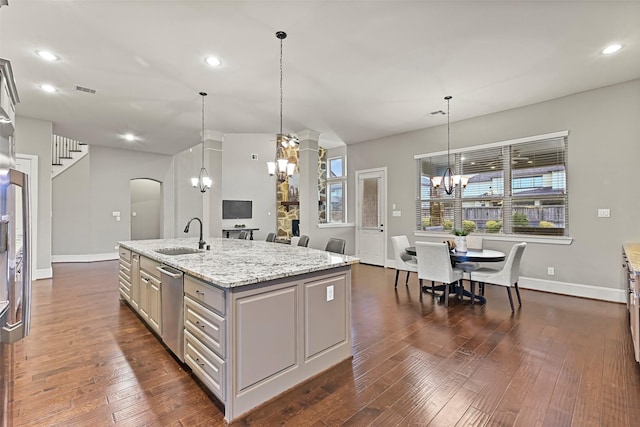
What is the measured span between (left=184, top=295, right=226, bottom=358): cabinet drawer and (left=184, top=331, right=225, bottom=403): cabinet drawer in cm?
5

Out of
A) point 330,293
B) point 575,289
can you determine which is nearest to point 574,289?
point 575,289

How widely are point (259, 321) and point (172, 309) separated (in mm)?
992

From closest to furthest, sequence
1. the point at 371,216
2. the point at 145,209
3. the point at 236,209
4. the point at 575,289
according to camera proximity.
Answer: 1. the point at 575,289
2. the point at 371,216
3. the point at 236,209
4. the point at 145,209

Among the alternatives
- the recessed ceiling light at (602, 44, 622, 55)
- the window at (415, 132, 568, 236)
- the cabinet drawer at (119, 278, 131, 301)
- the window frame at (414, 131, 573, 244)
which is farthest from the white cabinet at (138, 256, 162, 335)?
the recessed ceiling light at (602, 44, 622, 55)

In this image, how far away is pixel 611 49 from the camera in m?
3.23

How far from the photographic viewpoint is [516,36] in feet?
9.71

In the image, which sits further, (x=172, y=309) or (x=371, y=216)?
(x=371, y=216)

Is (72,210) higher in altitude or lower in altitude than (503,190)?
lower

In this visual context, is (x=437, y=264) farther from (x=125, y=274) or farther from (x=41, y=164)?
(x=41, y=164)

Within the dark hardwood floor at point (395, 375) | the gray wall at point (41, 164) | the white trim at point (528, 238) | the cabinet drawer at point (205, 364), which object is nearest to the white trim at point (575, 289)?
the dark hardwood floor at point (395, 375)

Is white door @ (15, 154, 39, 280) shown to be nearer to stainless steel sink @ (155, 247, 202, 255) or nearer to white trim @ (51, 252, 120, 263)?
white trim @ (51, 252, 120, 263)

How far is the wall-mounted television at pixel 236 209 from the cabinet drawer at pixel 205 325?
8.00m

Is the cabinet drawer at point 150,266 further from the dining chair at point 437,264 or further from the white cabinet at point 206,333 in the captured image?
the dining chair at point 437,264

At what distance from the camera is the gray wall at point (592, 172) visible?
4039 mm
